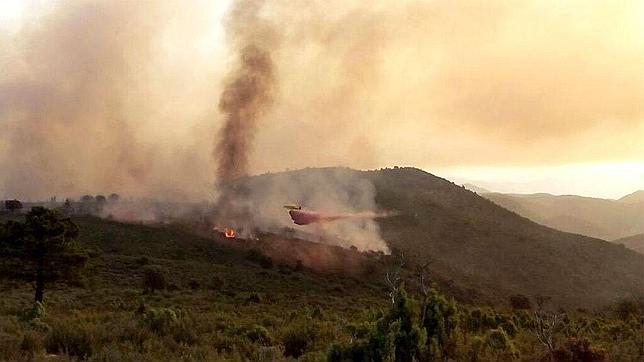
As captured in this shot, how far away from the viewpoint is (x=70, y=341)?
13.0m

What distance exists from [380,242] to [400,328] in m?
100

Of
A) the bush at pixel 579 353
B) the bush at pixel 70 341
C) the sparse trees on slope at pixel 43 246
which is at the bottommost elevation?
the bush at pixel 70 341

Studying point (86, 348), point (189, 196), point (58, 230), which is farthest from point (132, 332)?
point (189, 196)

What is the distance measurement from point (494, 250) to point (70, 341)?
114013mm

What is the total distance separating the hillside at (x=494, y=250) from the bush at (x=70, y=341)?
64160 mm

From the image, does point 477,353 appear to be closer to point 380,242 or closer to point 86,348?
point 86,348

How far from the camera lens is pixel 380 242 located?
111m

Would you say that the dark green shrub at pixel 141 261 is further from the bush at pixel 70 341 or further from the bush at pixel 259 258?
the bush at pixel 70 341

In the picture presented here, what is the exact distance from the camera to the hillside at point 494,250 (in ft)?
314

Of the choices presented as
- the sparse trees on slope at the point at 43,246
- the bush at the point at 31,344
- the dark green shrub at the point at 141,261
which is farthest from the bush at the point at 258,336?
the dark green shrub at the point at 141,261

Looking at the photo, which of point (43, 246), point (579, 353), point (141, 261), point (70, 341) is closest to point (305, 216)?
point (141, 261)

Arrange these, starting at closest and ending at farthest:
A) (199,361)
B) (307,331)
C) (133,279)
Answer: (199,361)
(307,331)
(133,279)

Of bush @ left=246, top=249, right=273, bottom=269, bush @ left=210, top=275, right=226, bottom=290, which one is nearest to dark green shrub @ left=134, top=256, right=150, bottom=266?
bush @ left=210, top=275, right=226, bottom=290

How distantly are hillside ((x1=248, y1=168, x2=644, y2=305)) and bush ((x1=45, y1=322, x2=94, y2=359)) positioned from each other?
210ft
